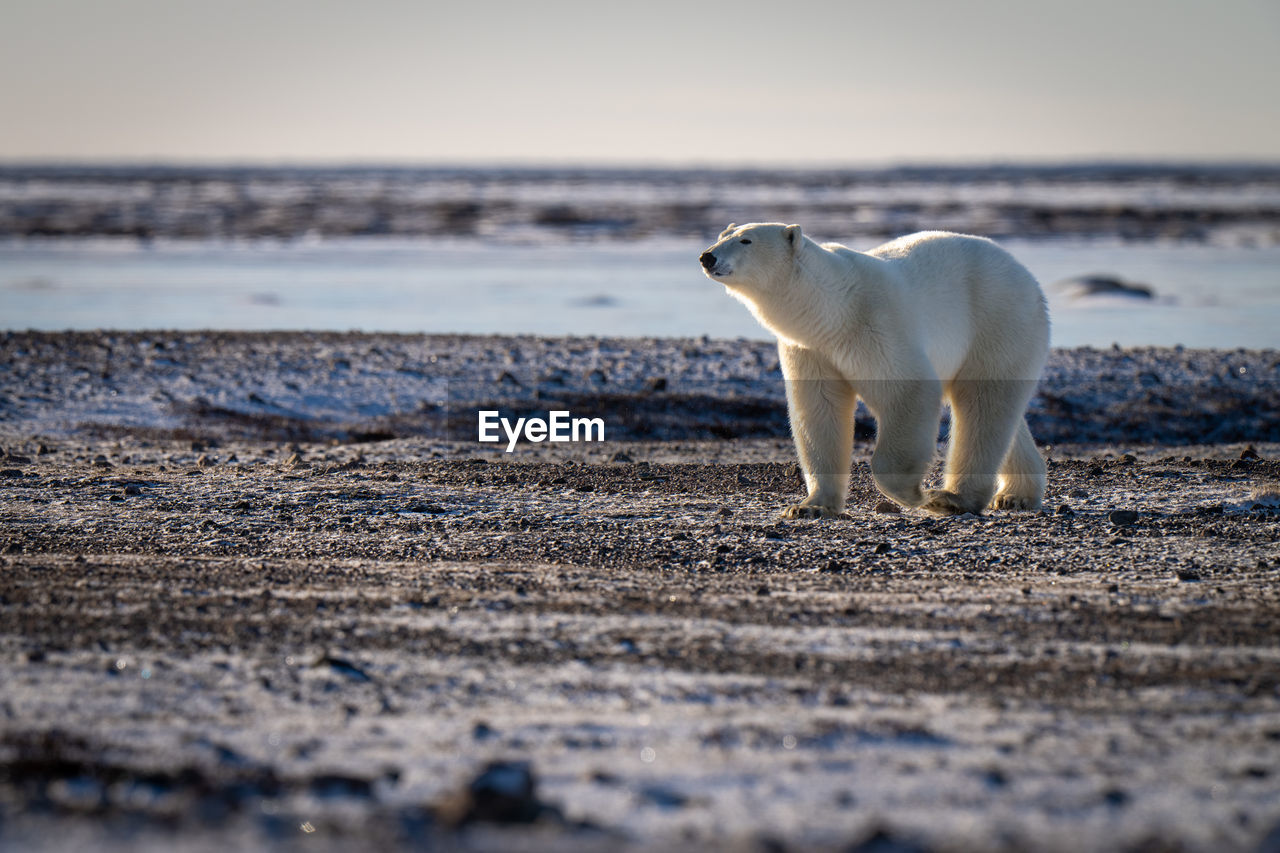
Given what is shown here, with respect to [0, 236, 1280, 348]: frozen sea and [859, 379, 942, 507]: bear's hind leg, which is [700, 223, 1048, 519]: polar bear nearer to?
[859, 379, 942, 507]: bear's hind leg

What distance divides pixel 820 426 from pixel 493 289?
13.9m

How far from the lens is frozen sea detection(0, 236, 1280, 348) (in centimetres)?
1598

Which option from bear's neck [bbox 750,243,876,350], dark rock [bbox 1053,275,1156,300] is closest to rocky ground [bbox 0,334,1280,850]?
bear's neck [bbox 750,243,876,350]

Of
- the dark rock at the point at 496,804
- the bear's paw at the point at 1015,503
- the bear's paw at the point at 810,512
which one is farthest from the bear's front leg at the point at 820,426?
the dark rock at the point at 496,804

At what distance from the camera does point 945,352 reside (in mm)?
7250

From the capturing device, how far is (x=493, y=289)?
20.6m

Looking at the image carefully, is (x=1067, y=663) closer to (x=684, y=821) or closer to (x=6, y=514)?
(x=684, y=821)

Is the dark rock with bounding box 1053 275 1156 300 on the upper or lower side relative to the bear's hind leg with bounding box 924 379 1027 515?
upper

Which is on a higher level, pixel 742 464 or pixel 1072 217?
pixel 1072 217

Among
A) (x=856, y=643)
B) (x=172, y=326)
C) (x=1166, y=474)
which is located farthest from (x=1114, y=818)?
(x=172, y=326)

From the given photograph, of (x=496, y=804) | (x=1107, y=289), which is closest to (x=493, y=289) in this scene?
(x=1107, y=289)

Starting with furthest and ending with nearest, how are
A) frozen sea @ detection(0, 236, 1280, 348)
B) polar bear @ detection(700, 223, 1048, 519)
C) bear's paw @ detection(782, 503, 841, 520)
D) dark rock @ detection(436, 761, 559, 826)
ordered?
1. frozen sea @ detection(0, 236, 1280, 348)
2. bear's paw @ detection(782, 503, 841, 520)
3. polar bear @ detection(700, 223, 1048, 519)
4. dark rock @ detection(436, 761, 559, 826)

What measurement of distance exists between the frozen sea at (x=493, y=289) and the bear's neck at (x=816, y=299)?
8.29 metres

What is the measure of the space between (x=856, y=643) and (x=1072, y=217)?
41101mm
